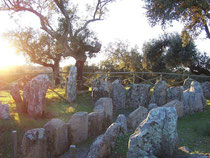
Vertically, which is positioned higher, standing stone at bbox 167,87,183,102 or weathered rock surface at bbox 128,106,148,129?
standing stone at bbox 167,87,183,102

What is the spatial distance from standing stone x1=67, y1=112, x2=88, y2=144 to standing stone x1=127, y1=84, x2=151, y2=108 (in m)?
5.69

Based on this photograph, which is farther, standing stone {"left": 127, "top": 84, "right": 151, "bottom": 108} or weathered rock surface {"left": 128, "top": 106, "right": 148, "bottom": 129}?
standing stone {"left": 127, "top": 84, "right": 151, "bottom": 108}

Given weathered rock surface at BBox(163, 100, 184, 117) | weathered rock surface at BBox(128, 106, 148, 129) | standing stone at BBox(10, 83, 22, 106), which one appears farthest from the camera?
weathered rock surface at BBox(163, 100, 184, 117)

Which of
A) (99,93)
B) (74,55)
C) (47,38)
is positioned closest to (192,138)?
(99,93)

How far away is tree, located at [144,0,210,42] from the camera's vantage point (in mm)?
14320

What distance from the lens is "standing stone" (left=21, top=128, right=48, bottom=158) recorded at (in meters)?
5.68

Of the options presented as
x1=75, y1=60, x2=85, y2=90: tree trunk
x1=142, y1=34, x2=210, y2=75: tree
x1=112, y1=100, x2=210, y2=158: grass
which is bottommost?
x1=112, y1=100, x2=210, y2=158: grass

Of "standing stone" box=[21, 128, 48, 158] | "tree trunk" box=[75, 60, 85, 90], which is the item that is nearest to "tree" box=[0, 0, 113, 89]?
"tree trunk" box=[75, 60, 85, 90]

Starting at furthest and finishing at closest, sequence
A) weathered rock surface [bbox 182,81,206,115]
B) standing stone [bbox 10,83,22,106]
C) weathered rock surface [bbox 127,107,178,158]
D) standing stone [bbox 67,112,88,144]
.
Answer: weathered rock surface [bbox 182,81,206,115]
standing stone [bbox 10,83,22,106]
standing stone [bbox 67,112,88,144]
weathered rock surface [bbox 127,107,178,158]

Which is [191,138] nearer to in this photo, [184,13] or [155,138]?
[155,138]

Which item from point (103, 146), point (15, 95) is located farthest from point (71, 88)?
point (103, 146)

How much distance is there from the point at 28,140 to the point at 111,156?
2.16 m

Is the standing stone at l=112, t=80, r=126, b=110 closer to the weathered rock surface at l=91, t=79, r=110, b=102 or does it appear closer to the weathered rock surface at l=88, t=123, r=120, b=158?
the weathered rock surface at l=91, t=79, r=110, b=102

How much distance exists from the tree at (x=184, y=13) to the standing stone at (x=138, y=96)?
5.57 metres
